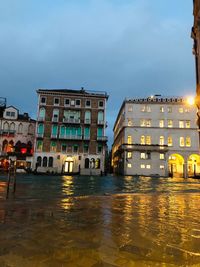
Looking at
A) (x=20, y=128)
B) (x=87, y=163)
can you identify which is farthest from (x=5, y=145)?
(x=87, y=163)

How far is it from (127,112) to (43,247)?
52.4 meters

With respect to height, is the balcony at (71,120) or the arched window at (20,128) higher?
the balcony at (71,120)

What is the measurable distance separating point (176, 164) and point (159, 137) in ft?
29.5

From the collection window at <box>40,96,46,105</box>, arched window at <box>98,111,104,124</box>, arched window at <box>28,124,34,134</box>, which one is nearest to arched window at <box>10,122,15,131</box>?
arched window at <box>28,124,34,134</box>

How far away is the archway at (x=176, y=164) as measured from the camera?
178 feet

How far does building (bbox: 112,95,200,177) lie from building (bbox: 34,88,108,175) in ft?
23.2

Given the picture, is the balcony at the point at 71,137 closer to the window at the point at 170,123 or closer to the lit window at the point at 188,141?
the window at the point at 170,123

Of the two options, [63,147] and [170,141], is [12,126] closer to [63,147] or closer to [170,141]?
[63,147]

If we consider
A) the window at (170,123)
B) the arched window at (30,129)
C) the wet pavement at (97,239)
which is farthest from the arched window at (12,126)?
the wet pavement at (97,239)

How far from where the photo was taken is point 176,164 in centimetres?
5731

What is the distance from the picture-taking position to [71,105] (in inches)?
2020

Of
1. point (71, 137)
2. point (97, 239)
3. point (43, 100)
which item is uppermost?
point (43, 100)

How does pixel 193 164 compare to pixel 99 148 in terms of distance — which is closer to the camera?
pixel 99 148

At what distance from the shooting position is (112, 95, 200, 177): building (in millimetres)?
51844
